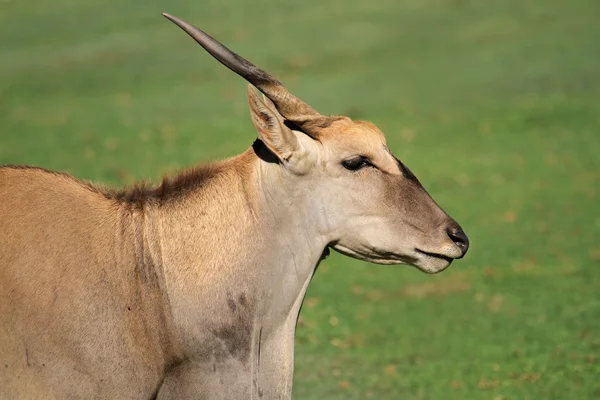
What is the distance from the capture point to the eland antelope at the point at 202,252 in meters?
5.45

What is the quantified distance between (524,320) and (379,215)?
6.86 meters

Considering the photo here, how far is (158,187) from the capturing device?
20.0 feet

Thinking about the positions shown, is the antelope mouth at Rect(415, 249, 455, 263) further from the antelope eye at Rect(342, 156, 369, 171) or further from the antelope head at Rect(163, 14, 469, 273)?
the antelope eye at Rect(342, 156, 369, 171)

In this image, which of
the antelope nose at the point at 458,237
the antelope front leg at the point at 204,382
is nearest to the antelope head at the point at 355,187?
the antelope nose at the point at 458,237

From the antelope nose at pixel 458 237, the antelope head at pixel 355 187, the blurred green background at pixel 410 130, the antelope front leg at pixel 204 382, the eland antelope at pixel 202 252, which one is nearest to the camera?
the eland antelope at pixel 202 252

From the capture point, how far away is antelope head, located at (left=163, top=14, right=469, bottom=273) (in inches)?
234

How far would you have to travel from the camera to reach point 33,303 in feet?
17.8

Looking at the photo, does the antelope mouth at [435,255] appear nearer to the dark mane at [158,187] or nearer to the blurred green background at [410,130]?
the dark mane at [158,187]

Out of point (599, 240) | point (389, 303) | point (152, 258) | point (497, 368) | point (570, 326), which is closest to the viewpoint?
point (152, 258)

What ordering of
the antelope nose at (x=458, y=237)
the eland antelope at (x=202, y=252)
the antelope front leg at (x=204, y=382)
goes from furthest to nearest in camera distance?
the antelope nose at (x=458, y=237), the antelope front leg at (x=204, y=382), the eland antelope at (x=202, y=252)

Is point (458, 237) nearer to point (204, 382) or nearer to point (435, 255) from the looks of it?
point (435, 255)

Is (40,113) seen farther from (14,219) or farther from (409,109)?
(14,219)

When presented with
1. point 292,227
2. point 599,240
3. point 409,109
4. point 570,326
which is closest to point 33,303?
point 292,227

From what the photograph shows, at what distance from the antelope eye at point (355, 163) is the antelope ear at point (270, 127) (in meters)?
0.35
